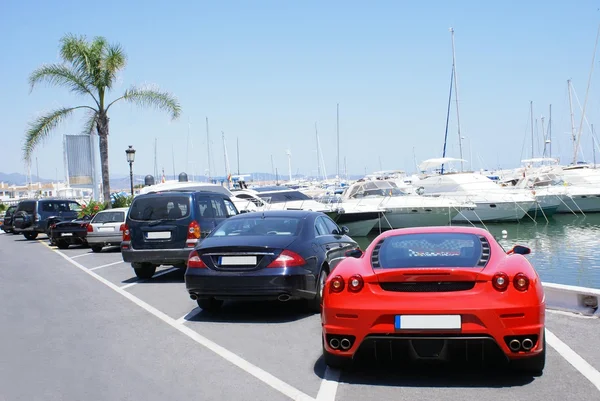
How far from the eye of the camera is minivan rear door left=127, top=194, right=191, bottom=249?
1385 cm

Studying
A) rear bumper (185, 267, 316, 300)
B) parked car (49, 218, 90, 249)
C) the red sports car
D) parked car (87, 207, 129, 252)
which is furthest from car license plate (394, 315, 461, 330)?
parked car (49, 218, 90, 249)

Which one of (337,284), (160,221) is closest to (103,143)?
(160,221)

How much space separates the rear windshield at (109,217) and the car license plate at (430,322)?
18443 millimetres

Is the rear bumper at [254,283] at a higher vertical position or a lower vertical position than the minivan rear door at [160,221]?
lower

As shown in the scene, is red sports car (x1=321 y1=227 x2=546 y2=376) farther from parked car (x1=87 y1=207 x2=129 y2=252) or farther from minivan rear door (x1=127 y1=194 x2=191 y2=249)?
parked car (x1=87 y1=207 x2=129 y2=252)

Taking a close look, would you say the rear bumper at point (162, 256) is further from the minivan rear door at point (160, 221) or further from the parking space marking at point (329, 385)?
the parking space marking at point (329, 385)

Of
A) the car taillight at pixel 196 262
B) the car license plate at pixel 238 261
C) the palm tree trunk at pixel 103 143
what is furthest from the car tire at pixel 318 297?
the palm tree trunk at pixel 103 143

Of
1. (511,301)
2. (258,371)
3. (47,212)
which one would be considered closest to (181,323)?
(258,371)

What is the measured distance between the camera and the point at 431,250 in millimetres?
7000

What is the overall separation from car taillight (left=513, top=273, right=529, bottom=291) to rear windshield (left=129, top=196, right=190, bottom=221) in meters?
8.88

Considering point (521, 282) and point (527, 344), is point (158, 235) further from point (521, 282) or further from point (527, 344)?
point (527, 344)

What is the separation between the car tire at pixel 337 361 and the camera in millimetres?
6309

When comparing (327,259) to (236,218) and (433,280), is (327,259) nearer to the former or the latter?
(236,218)

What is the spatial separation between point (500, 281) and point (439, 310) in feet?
1.88
